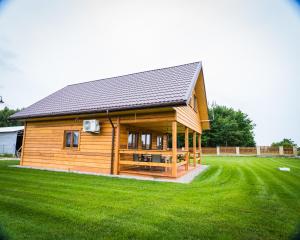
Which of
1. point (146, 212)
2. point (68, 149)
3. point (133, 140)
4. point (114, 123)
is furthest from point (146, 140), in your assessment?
point (146, 212)

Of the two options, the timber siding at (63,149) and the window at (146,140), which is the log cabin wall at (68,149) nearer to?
the timber siding at (63,149)

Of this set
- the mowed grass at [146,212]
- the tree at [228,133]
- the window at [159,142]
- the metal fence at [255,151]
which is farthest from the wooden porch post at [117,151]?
the tree at [228,133]

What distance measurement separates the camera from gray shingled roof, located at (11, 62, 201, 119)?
7.35 meters

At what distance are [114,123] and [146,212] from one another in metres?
5.27

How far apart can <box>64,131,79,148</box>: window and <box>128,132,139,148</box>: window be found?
257cm

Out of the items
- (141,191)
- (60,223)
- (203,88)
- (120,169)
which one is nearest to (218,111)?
(203,88)

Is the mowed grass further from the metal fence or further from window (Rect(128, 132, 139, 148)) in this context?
the metal fence

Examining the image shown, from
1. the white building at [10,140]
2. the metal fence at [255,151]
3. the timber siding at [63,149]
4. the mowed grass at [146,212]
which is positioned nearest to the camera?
the mowed grass at [146,212]

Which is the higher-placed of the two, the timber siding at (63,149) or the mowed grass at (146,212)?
the timber siding at (63,149)

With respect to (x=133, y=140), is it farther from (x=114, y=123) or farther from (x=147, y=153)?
(x=147, y=153)

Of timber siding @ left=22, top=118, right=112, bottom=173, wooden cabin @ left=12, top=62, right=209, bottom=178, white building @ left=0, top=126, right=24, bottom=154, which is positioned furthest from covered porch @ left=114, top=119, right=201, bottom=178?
white building @ left=0, top=126, right=24, bottom=154

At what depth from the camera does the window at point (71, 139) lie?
A: 9.41 metres

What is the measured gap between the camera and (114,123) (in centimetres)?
838

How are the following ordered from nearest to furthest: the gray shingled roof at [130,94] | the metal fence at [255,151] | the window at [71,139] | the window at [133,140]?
the gray shingled roof at [130,94]
the window at [71,139]
the window at [133,140]
the metal fence at [255,151]
